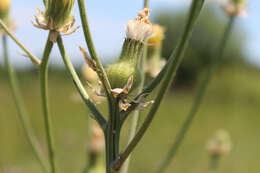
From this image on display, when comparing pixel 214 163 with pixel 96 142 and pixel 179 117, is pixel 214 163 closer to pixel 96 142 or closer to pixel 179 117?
pixel 96 142

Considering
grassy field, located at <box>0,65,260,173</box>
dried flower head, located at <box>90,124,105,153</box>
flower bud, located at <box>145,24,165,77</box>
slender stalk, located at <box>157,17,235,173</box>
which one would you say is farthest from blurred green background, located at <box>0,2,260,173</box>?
slender stalk, located at <box>157,17,235,173</box>

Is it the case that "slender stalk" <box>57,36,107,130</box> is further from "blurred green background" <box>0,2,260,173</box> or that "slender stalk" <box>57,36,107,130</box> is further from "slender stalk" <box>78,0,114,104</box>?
"blurred green background" <box>0,2,260,173</box>

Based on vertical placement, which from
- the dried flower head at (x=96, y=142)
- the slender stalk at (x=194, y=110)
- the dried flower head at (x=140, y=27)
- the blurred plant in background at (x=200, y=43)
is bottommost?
the blurred plant in background at (x=200, y=43)

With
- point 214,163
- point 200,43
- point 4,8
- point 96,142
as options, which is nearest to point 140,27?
point 4,8

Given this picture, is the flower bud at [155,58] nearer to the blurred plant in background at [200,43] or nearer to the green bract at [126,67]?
the green bract at [126,67]

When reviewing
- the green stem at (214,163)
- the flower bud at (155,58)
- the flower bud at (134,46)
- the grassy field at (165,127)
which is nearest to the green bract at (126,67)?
the flower bud at (134,46)

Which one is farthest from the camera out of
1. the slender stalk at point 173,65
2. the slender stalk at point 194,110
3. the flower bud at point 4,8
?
the flower bud at point 4,8
